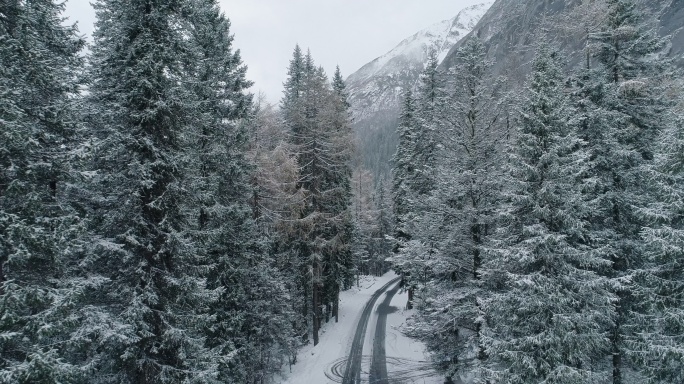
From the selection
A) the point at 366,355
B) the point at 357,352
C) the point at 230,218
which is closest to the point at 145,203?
the point at 230,218

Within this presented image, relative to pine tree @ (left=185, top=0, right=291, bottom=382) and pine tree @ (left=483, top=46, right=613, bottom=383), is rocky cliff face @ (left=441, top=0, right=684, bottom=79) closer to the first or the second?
pine tree @ (left=483, top=46, right=613, bottom=383)

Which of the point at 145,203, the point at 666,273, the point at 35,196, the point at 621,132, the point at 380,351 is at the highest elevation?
the point at 621,132

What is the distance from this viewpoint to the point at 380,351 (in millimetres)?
27609

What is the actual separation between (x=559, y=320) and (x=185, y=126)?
43.3 feet

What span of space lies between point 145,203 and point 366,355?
2099 centimetres

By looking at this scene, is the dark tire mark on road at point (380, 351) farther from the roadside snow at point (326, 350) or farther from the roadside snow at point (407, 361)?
the roadside snow at point (326, 350)

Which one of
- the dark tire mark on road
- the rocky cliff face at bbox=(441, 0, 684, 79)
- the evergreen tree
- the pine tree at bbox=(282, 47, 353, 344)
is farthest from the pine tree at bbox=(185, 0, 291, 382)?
the evergreen tree

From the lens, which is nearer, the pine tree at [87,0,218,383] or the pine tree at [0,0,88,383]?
the pine tree at [0,0,88,383]

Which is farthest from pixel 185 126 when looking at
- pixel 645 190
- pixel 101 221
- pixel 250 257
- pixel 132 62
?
pixel 645 190

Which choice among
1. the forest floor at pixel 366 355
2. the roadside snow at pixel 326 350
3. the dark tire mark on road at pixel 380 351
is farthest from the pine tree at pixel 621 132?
the roadside snow at pixel 326 350

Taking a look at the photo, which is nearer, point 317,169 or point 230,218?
point 230,218

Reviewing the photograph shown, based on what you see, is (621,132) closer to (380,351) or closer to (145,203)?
(145,203)

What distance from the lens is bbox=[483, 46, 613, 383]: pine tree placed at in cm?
1135

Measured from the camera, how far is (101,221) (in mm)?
10984
